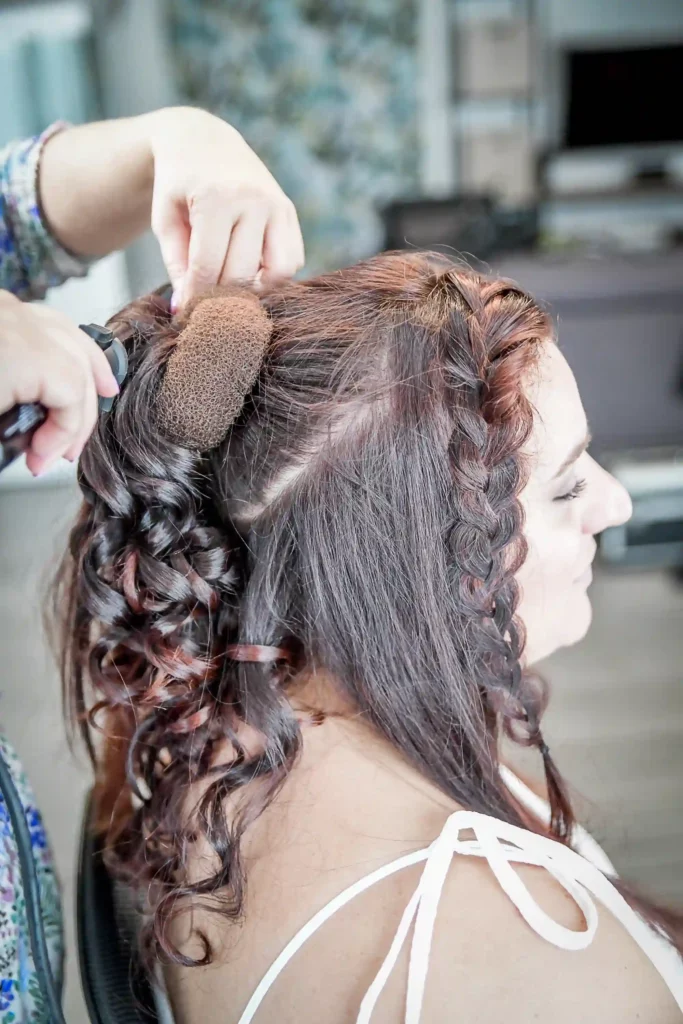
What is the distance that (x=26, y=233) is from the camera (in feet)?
2.62

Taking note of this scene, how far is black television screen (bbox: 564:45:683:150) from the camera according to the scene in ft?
13.9

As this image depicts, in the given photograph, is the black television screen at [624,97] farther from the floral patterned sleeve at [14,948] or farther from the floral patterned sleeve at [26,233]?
the floral patterned sleeve at [14,948]

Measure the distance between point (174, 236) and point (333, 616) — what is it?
33 cm

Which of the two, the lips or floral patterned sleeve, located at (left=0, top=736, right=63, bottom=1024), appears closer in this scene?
floral patterned sleeve, located at (left=0, top=736, right=63, bottom=1024)

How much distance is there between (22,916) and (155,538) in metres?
0.28

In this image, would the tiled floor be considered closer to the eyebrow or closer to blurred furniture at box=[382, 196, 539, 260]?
the eyebrow

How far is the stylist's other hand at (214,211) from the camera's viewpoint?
2.20 feet

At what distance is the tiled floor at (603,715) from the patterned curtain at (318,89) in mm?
2524

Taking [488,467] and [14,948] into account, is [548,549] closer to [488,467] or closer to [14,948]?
[488,467]

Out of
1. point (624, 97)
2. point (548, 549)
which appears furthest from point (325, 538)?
point (624, 97)

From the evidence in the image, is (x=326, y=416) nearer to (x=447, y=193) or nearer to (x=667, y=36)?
(x=447, y=193)

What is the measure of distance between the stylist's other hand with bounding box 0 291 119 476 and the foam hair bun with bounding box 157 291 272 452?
0.47 ft

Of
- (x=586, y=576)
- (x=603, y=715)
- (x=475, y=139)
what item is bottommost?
(x=603, y=715)

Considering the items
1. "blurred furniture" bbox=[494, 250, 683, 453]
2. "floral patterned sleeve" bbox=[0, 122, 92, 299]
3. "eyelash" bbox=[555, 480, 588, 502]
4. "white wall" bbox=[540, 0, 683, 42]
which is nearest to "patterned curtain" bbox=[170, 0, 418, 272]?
"white wall" bbox=[540, 0, 683, 42]
